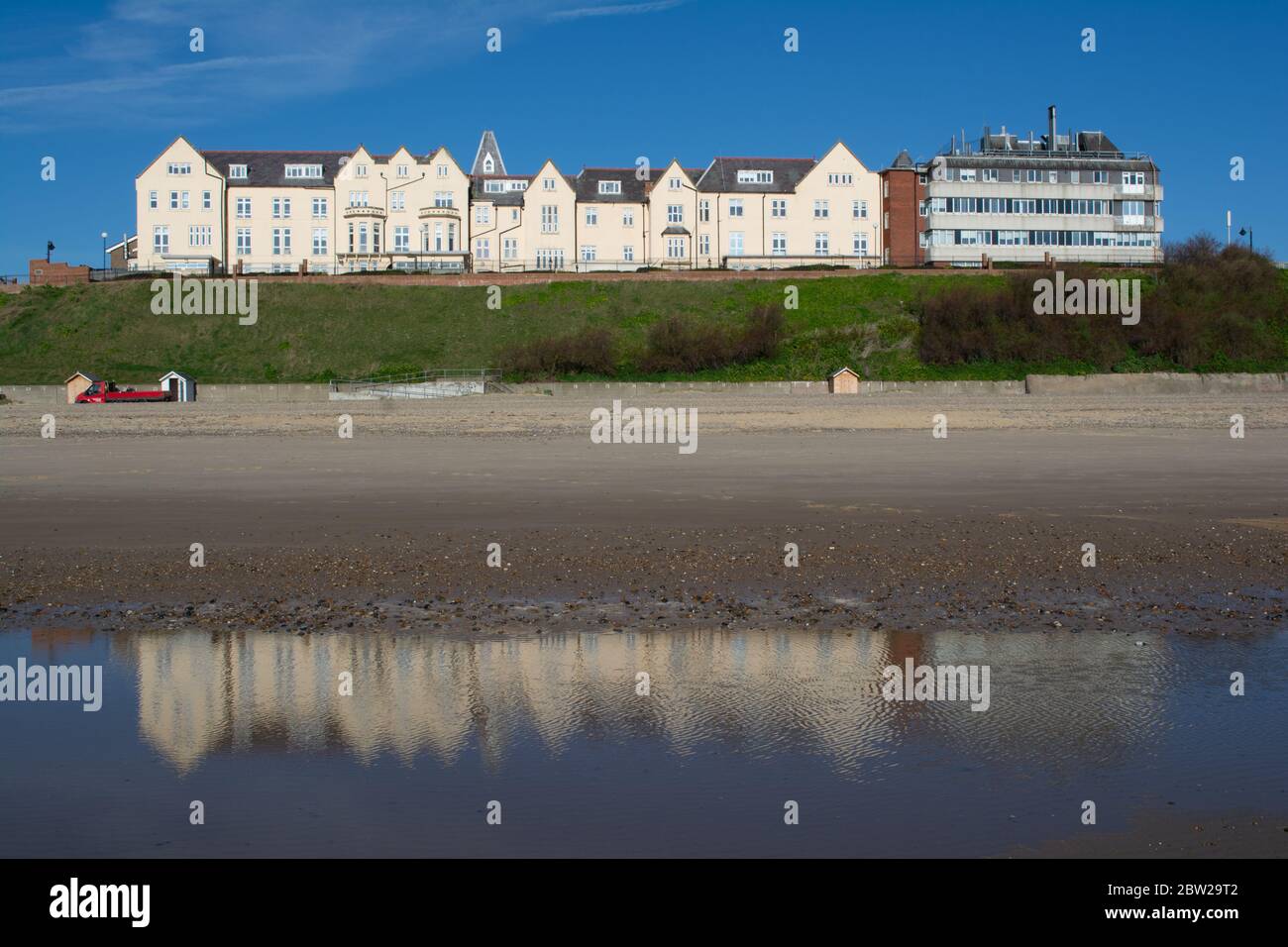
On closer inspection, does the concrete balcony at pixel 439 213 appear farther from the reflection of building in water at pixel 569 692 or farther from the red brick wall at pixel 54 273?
the reflection of building in water at pixel 569 692

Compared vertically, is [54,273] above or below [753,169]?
below

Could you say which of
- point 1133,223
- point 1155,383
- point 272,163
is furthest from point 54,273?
point 1133,223

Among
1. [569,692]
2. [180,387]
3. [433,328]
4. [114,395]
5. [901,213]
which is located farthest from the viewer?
[901,213]

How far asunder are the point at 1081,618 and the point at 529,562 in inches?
251

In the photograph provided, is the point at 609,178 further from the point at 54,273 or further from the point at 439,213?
the point at 54,273

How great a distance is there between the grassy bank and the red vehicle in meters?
8.80

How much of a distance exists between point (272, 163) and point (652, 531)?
78.5 m

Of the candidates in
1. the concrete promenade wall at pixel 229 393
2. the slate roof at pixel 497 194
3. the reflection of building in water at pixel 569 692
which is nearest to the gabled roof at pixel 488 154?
the slate roof at pixel 497 194

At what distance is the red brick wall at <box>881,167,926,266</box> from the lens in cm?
9119

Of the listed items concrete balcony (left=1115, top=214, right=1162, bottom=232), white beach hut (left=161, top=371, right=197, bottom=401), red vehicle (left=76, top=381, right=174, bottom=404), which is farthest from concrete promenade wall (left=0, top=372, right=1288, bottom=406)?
concrete balcony (left=1115, top=214, right=1162, bottom=232)

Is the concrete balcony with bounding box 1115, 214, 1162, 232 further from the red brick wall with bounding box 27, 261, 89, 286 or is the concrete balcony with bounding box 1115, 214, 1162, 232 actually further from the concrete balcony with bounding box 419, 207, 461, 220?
the red brick wall with bounding box 27, 261, 89, 286

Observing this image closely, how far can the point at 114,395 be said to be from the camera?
2130 inches

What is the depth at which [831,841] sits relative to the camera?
6.20 m

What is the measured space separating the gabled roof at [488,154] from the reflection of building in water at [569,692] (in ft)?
302
